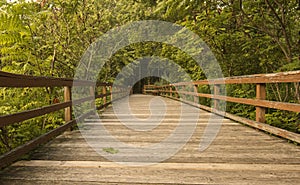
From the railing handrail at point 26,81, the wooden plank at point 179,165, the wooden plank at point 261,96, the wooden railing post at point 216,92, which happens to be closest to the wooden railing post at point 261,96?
the wooden plank at point 261,96

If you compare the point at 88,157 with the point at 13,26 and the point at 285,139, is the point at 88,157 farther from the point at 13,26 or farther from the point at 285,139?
the point at 285,139

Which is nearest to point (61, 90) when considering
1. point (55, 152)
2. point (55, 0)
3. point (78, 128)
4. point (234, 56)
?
point (78, 128)

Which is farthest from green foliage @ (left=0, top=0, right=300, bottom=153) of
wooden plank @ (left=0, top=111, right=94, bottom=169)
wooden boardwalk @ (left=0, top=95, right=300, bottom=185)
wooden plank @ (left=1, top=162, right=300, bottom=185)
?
wooden plank @ (left=1, top=162, right=300, bottom=185)

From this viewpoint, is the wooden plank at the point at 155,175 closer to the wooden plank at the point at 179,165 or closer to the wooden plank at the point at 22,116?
the wooden plank at the point at 179,165

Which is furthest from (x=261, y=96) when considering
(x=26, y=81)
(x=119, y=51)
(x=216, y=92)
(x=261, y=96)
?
(x=119, y=51)

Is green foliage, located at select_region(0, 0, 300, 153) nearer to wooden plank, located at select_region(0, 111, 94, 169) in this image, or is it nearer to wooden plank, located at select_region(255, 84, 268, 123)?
wooden plank, located at select_region(0, 111, 94, 169)

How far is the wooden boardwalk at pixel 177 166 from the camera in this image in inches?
72.6

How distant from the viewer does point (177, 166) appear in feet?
6.95

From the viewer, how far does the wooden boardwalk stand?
184 centimetres

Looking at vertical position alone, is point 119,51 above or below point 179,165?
above

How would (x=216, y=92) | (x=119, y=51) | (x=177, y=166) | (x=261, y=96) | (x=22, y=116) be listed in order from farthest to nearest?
(x=119, y=51) → (x=216, y=92) → (x=261, y=96) → (x=22, y=116) → (x=177, y=166)

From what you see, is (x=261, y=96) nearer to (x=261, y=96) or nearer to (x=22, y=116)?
(x=261, y=96)

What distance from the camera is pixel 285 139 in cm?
305

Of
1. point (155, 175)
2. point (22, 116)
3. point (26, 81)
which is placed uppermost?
point (26, 81)
